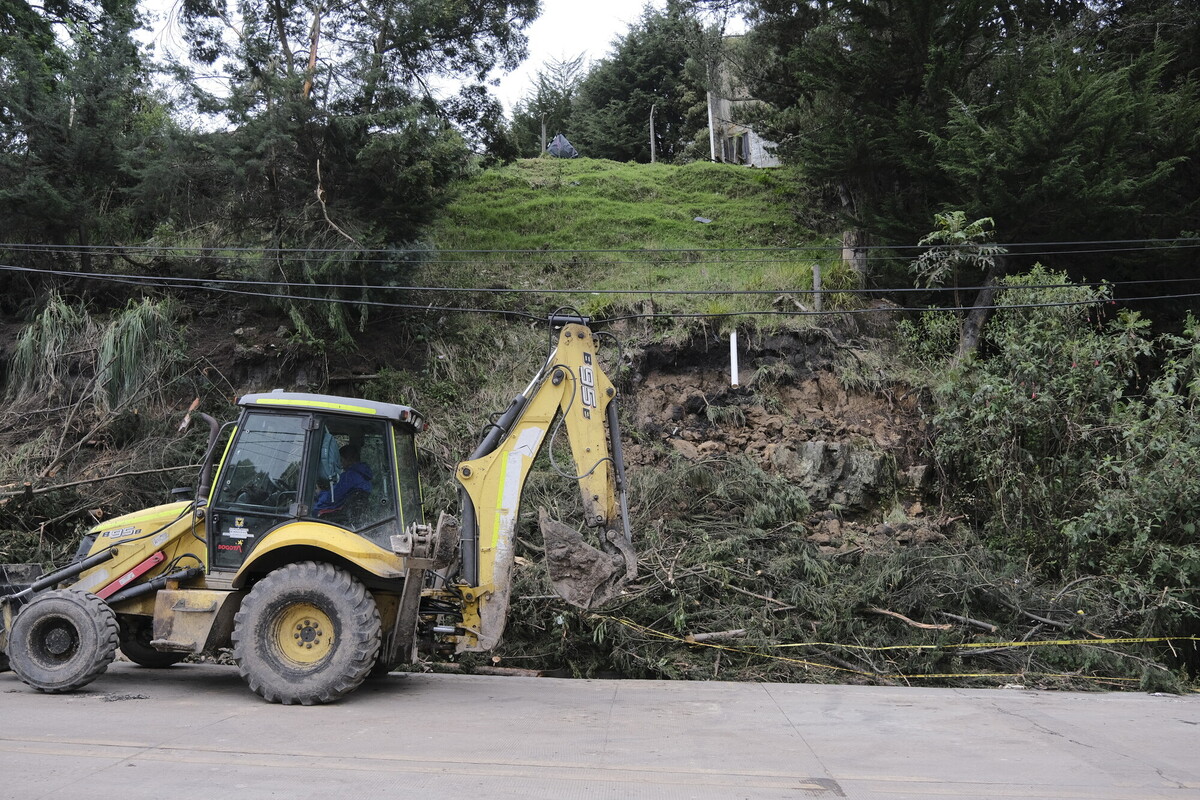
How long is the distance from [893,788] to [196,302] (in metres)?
14.1

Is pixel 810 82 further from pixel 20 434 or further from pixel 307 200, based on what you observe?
pixel 20 434

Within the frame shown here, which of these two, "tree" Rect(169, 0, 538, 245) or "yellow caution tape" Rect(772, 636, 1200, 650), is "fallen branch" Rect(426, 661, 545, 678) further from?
"tree" Rect(169, 0, 538, 245)

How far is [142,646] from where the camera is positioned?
8609 millimetres

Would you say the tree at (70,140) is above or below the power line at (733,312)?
above

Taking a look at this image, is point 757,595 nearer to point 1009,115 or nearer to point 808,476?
point 808,476

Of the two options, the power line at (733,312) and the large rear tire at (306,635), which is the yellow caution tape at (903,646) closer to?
the large rear tire at (306,635)

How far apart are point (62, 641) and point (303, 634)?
84.1 inches

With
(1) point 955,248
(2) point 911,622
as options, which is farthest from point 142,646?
(1) point 955,248

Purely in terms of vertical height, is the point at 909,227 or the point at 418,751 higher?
the point at 909,227

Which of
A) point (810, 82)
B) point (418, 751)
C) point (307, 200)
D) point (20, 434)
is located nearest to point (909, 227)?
point (810, 82)

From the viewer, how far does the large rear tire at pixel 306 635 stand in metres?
6.92

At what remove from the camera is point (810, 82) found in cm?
1600

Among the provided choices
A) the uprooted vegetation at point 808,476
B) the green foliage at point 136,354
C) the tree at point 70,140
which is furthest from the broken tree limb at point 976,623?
the tree at point 70,140

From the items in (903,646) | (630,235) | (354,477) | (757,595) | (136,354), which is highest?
(630,235)
